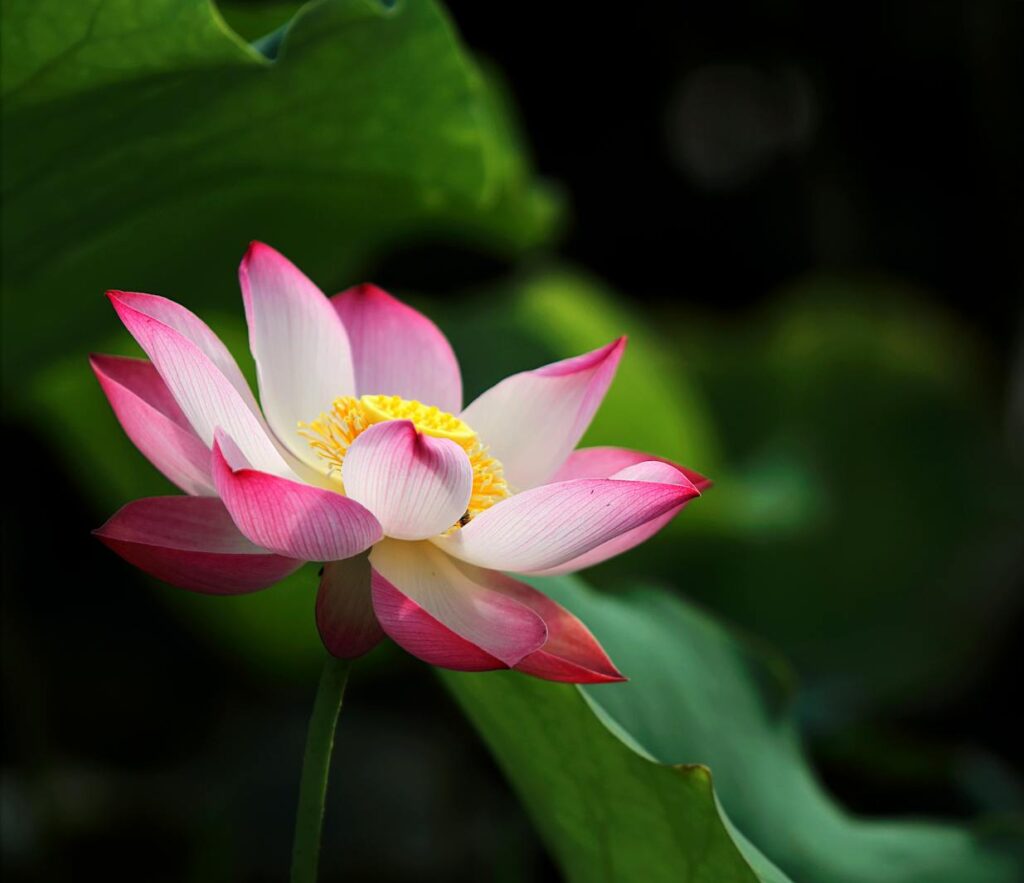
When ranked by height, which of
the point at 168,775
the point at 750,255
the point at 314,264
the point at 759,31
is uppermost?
the point at 759,31

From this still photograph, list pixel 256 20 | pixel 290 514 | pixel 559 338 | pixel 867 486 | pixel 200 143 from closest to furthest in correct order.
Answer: pixel 290 514, pixel 200 143, pixel 256 20, pixel 559 338, pixel 867 486

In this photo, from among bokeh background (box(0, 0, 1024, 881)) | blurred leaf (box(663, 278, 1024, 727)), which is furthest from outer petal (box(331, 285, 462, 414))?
blurred leaf (box(663, 278, 1024, 727))

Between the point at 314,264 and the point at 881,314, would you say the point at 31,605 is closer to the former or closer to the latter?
the point at 314,264

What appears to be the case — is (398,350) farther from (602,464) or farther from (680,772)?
(680,772)

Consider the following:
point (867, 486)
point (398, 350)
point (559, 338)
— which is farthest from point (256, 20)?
point (867, 486)

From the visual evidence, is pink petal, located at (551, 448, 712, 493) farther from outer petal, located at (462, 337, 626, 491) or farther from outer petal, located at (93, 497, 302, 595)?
outer petal, located at (93, 497, 302, 595)

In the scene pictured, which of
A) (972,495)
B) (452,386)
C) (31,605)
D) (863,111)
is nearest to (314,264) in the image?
(452,386)

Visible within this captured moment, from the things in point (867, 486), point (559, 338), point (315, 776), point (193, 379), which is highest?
point (193, 379)
